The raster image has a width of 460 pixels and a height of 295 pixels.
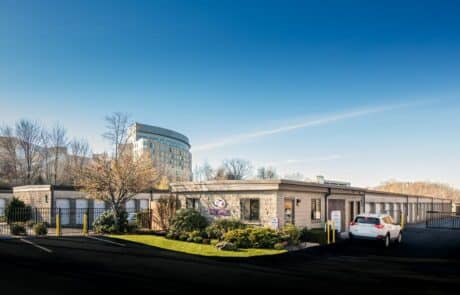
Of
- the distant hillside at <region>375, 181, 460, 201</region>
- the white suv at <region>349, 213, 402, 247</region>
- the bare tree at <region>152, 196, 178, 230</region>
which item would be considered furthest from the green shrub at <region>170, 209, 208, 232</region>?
the distant hillside at <region>375, 181, 460, 201</region>

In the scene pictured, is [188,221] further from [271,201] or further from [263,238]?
[263,238]

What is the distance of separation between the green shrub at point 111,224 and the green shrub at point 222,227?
5.61 metres

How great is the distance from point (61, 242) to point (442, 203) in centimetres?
5691

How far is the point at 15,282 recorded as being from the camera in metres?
10.9

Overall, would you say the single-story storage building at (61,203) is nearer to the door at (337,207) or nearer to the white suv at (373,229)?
the door at (337,207)

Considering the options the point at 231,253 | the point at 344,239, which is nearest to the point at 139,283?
the point at 231,253

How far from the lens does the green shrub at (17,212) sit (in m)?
31.7

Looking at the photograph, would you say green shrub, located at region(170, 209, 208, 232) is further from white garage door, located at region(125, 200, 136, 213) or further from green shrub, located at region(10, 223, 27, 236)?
white garage door, located at region(125, 200, 136, 213)

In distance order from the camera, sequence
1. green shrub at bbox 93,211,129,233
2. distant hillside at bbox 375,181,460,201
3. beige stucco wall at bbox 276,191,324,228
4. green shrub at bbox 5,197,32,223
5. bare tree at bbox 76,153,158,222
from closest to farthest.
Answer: beige stucco wall at bbox 276,191,324,228 < green shrub at bbox 93,211,129,233 < bare tree at bbox 76,153,158,222 < green shrub at bbox 5,197,32,223 < distant hillside at bbox 375,181,460,201

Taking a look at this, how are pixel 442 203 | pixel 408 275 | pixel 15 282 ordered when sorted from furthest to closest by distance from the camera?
pixel 442 203, pixel 408 275, pixel 15 282

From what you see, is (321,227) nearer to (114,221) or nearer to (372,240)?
(372,240)

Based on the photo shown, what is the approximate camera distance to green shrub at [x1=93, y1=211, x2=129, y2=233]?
77.3 feet

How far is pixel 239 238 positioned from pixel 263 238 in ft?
3.77

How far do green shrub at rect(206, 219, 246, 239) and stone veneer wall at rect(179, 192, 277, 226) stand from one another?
48.6 inches
